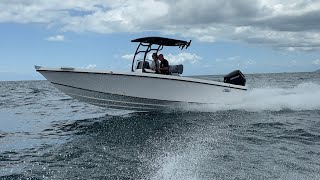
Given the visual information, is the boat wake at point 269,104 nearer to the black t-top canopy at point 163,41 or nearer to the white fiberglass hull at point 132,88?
the white fiberglass hull at point 132,88

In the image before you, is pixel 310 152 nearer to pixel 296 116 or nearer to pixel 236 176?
pixel 236 176

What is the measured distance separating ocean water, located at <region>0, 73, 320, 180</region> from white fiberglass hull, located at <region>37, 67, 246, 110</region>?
1.88 ft

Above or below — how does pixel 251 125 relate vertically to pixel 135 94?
below

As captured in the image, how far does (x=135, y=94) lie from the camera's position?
12.7 m

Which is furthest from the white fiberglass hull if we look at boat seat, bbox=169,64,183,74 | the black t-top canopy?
the black t-top canopy

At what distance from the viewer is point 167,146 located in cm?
839

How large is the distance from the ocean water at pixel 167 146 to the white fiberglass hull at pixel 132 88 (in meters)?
0.57

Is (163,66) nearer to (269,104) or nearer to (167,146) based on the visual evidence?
(167,146)

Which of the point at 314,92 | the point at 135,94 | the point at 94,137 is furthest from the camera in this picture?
the point at 314,92

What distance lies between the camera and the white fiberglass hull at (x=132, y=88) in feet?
39.5

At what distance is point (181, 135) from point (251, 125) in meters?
2.74

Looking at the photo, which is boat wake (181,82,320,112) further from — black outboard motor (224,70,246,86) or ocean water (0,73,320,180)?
black outboard motor (224,70,246,86)

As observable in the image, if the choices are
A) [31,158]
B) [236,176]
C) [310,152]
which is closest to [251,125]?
[310,152]

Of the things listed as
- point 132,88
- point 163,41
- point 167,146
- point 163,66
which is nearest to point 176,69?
point 163,66
